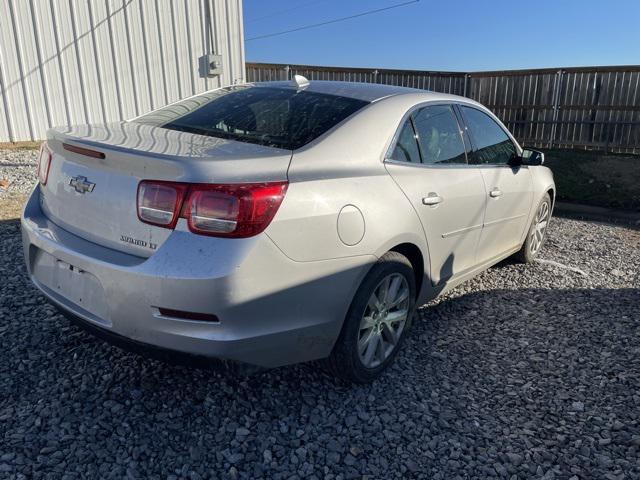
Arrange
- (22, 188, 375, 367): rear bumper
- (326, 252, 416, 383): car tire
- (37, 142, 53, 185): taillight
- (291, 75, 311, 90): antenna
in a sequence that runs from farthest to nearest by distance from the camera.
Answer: (291, 75, 311, 90): antenna
(37, 142, 53, 185): taillight
(326, 252, 416, 383): car tire
(22, 188, 375, 367): rear bumper

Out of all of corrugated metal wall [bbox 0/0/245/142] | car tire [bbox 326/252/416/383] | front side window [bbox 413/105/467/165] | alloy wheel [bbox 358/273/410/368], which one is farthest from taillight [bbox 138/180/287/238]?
corrugated metal wall [bbox 0/0/245/142]

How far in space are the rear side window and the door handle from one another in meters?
0.23

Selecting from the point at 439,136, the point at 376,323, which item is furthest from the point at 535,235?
the point at 376,323

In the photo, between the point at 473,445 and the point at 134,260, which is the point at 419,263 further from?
the point at 134,260

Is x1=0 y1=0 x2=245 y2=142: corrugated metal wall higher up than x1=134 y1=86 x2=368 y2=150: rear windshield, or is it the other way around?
x1=0 y1=0 x2=245 y2=142: corrugated metal wall

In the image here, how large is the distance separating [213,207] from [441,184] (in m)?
1.67

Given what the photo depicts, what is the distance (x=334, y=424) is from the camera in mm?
2600

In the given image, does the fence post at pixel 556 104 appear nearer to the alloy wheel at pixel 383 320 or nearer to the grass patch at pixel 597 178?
the grass patch at pixel 597 178

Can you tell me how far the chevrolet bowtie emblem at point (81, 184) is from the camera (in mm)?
2428

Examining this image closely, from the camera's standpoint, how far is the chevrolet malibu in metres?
2.14

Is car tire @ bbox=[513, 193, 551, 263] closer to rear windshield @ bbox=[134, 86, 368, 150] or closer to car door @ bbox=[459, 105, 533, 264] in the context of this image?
car door @ bbox=[459, 105, 533, 264]

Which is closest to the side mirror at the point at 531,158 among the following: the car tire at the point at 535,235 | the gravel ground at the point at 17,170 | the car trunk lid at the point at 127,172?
the car tire at the point at 535,235

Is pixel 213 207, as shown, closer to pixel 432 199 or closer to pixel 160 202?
pixel 160 202

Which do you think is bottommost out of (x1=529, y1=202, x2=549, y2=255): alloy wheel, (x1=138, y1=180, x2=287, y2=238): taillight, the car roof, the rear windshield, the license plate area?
(x1=529, y1=202, x2=549, y2=255): alloy wheel
